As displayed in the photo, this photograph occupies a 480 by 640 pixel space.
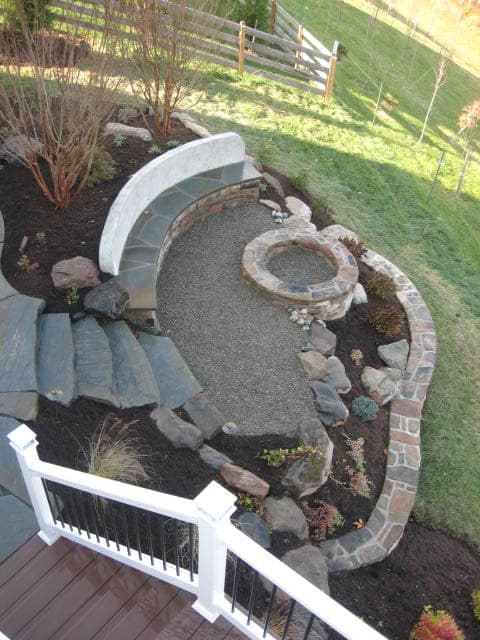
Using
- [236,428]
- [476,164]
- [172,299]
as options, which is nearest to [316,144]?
[476,164]

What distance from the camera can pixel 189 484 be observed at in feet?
14.8

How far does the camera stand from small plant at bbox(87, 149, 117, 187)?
6793 mm

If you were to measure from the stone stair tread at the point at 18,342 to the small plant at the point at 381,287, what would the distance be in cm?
459

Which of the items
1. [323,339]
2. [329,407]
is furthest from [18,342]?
[323,339]

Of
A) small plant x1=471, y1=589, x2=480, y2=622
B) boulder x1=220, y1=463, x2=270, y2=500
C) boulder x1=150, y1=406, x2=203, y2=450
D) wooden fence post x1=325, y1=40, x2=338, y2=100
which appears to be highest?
wooden fence post x1=325, y1=40, x2=338, y2=100

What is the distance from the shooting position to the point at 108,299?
211 inches

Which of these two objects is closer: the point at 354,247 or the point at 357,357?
the point at 357,357

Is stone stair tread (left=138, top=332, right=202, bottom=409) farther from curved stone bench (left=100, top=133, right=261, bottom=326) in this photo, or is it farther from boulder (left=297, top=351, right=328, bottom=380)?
boulder (left=297, top=351, right=328, bottom=380)

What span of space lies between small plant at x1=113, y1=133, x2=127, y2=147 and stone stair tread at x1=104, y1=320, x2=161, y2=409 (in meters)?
3.50

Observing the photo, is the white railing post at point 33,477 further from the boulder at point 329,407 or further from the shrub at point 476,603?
the shrub at point 476,603

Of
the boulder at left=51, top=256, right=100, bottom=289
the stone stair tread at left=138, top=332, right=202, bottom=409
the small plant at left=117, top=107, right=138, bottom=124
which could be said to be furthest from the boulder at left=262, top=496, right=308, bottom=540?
the small plant at left=117, top=107, right=138, bottom=124

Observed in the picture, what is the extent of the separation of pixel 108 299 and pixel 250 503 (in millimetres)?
2511

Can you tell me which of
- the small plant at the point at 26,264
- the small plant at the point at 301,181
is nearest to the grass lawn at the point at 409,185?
the small plant at the point at 301,181

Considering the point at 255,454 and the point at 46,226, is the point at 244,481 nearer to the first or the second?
the point at 255,454
